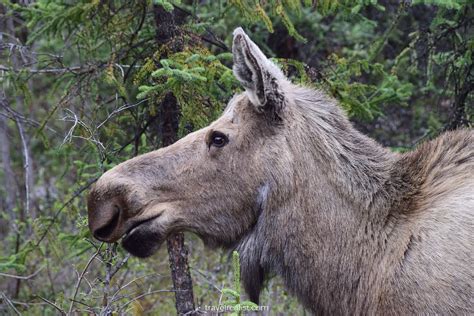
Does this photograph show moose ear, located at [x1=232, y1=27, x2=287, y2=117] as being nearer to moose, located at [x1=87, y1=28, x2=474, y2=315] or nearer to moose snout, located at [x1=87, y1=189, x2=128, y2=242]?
moose, located at [x1=87, y1=28, x2=474, y2=315]

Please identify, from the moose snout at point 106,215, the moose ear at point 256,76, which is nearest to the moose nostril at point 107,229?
the moose snout at point 106,215

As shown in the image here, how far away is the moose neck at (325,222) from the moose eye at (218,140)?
0.41 metres

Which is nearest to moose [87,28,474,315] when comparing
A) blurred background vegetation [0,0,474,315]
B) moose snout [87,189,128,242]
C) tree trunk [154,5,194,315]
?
moose snout [87,189,128,242]

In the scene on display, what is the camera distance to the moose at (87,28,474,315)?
478 centimetres

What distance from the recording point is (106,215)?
4.77 meters

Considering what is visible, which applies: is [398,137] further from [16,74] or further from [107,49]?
[16,74]

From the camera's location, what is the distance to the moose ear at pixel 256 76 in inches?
191

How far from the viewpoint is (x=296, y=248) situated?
490 centimetres

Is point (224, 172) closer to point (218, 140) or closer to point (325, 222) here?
point (218, 140)

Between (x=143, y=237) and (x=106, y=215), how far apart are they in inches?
10.0

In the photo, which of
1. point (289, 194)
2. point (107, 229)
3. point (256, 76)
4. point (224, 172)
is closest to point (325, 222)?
point (289, 194)

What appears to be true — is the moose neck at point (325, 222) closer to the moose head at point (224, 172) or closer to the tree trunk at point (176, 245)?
the moose head at point (224, 172)

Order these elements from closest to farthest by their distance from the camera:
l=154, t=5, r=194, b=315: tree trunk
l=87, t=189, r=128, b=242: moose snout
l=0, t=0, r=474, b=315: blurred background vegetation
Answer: l=87, t=189, r=128, b=242: moose snout
l=0, t=0, r=474, b=315: blurred background vegetation
l=154, t=5, r=194, b=315: tree trunk

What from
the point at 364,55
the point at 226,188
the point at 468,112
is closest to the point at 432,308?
the point at 226,188
